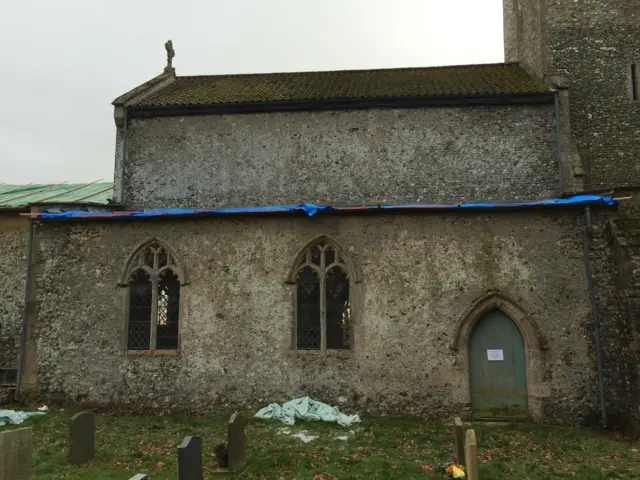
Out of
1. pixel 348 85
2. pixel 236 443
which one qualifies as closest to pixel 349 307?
pixel 236 443

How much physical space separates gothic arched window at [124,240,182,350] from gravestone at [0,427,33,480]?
16.8 ft

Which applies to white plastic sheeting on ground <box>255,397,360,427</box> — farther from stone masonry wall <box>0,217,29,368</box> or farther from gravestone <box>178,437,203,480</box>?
stone masonry wall <box>0,217,29,368</box>

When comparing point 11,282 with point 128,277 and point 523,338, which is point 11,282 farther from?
point 523,338

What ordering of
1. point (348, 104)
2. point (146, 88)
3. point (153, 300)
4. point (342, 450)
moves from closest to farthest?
point (342, 450)
point (153, 300)
point (348, 104)
point (146, 88)

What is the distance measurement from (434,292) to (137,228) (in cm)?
668

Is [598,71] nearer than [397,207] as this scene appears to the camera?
No

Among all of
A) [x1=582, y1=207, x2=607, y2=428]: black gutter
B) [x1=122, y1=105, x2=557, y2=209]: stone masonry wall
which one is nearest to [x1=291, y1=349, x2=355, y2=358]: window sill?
[x1=582, y1=207, x2=607, y2=428]: black gutter

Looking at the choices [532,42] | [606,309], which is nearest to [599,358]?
[606,309]

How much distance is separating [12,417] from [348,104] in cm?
1164

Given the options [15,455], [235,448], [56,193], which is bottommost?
[235,448]

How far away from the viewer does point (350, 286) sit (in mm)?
11016

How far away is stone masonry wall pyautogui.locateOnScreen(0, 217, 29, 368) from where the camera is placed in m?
13.7

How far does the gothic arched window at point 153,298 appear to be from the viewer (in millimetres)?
11453

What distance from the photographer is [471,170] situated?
50.1 ft
